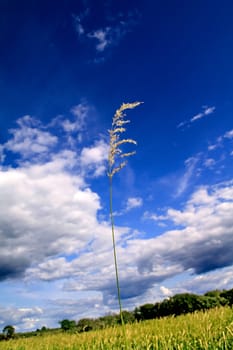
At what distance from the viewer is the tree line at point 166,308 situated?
17625 mm

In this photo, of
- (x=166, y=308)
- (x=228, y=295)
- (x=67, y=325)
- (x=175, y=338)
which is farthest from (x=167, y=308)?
(x=175, y=338)

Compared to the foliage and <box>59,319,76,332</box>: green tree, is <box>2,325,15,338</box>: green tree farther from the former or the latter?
the foliage

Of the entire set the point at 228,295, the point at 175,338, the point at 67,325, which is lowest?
the point at 175,338

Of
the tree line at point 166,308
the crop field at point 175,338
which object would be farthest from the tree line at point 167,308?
the crop field at point 175,338

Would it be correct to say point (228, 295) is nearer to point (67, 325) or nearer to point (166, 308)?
point (166, 308)

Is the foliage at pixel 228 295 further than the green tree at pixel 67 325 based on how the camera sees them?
No

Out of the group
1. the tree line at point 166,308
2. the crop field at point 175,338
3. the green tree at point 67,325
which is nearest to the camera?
the crop field at point 175,338

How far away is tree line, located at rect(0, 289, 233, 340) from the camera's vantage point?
1762cm

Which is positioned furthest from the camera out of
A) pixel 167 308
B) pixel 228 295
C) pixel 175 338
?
pixel 228 295

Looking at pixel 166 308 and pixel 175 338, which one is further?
pixel 166 308

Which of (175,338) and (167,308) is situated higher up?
(167,308)

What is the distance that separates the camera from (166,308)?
19.0m

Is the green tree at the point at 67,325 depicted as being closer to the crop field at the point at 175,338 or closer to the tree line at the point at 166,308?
the tree line at the point at 166,308

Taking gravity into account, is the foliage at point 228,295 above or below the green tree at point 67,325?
above
